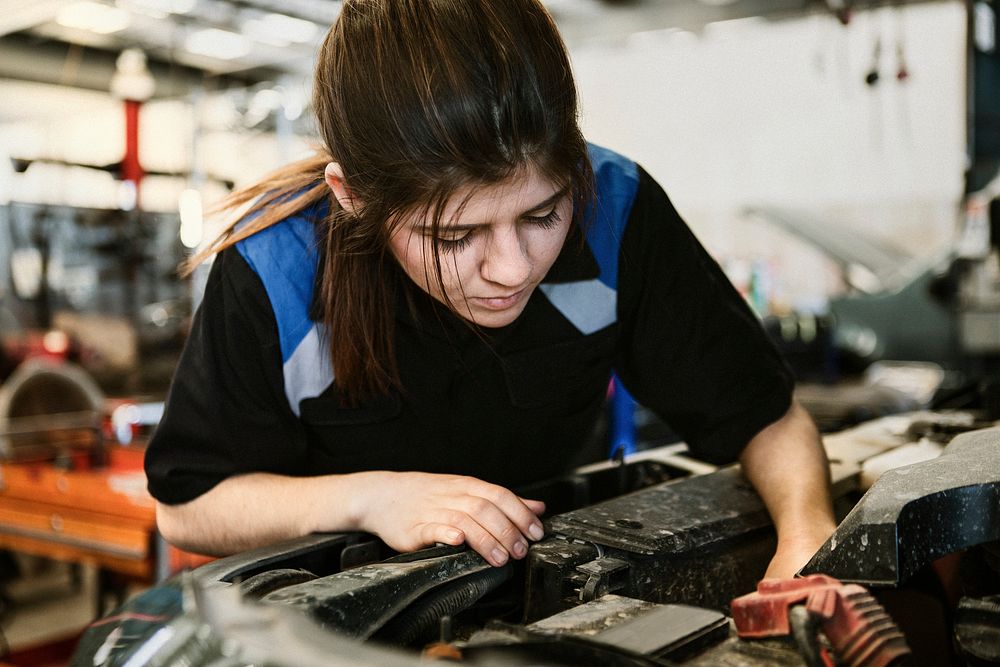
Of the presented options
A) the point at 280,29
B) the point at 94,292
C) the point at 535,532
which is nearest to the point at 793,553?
the point at 535,532

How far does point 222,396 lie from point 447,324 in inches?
9.5

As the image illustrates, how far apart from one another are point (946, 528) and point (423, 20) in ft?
A: 1.74

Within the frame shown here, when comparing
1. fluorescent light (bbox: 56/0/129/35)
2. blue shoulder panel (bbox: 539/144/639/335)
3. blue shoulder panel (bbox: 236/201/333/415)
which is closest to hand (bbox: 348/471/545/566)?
blue shoulder panel (bbox: 236/201/333/415)

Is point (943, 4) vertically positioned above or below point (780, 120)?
above

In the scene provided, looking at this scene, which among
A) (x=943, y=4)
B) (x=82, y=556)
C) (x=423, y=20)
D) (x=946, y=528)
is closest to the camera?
(x=946, y=528)

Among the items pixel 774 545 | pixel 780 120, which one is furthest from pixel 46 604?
pixel 780 120

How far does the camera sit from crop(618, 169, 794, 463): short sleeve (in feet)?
3.15

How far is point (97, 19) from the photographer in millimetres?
6484

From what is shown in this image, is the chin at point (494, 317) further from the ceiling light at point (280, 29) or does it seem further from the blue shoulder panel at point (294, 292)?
the ceiling light at point (280, 29)

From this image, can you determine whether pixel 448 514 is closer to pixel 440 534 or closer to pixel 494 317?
pixel 440 534

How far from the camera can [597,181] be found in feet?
3.05

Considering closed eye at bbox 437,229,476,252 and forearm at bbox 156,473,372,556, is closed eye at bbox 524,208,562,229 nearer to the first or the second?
closed eye at bbox 437,229,476,252

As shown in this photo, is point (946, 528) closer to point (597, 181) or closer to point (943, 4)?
point (597, 181)

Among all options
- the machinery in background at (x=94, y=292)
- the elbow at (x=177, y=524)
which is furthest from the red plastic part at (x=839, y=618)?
the machinery in background at (x=94, y=292)
